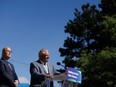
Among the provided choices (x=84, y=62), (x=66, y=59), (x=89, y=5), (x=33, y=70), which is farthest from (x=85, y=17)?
(x=33, y=70)

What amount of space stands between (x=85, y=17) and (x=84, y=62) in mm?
9604

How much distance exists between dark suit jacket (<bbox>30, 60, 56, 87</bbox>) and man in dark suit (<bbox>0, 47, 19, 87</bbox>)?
0.32 metres

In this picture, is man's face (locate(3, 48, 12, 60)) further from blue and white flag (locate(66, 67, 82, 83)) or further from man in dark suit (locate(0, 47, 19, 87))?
blue and white flag (locate(66, 67, 82, 83))

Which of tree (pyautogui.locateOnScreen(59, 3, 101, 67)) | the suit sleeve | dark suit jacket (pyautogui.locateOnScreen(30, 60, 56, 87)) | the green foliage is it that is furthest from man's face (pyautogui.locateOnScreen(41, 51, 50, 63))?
tree (pyautogui.locateOnScreen(59, 3, 101, 67))

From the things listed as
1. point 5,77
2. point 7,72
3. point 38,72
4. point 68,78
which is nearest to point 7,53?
point 7,72

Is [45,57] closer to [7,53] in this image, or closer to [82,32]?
[7,53]

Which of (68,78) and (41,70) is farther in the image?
(41,70)

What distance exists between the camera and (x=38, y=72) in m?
8.56

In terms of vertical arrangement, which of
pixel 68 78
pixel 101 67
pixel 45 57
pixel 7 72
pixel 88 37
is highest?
pixel 88 37

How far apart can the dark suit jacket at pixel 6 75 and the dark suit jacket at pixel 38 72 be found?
37 centimetres

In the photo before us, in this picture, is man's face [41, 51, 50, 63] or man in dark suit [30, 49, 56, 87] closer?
man in dark suit [30, 49, 56, 87]

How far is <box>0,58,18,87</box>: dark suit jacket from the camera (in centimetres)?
838

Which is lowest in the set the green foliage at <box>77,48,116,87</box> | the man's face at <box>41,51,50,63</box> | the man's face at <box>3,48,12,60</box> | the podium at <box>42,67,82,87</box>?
the podium at <box>42,67,82,87</box>

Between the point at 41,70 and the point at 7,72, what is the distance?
66 cm
